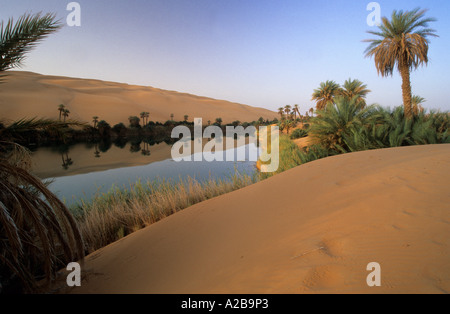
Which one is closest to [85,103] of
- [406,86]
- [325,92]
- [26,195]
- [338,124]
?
[325,92]

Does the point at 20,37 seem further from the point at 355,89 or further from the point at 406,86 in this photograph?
the point at 355,89

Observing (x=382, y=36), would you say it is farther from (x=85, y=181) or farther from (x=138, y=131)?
(x=138, y=131)

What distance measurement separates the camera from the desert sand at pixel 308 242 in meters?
1.74

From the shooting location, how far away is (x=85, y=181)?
37.3 ft

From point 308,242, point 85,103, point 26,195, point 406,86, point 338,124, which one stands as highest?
point 85,103

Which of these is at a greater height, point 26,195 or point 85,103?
point 85,103

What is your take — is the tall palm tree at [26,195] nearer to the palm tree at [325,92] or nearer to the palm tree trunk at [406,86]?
the palm tree trunk at [406,86]

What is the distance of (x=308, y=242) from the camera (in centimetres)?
229

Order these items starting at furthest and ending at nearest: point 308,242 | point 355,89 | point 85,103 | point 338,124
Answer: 1. point 85,103
2. point 355,89
3. point 338,124
4. point 308,242

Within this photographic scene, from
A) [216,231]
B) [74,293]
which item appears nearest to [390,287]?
[216,231]

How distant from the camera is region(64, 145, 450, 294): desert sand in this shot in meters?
1.74

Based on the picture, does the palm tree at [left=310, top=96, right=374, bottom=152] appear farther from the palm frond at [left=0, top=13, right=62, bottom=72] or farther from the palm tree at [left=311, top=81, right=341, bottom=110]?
the palm tree at [left=311, top=81, right=341, bottom=110]
